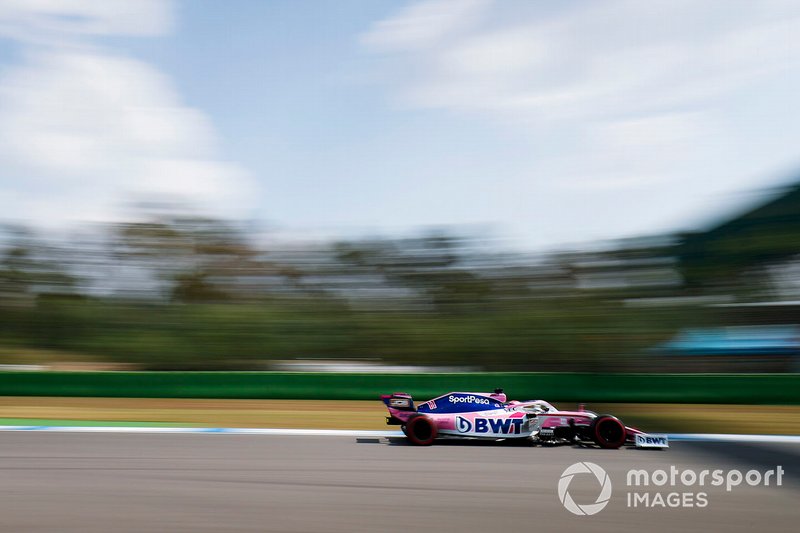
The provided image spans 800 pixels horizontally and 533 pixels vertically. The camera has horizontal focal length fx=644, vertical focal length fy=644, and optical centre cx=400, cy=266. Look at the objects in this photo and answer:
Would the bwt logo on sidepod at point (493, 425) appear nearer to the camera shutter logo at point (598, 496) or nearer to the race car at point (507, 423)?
the race car at point (507, 423)

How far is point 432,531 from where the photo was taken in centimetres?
422

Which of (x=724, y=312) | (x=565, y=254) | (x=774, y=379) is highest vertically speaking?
(x=565, y=254)

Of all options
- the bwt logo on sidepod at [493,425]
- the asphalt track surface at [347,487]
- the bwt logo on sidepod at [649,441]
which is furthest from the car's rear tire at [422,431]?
the bwt logo on sidepod at [649,441]

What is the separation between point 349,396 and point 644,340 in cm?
717

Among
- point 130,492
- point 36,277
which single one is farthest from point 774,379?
point 36,277

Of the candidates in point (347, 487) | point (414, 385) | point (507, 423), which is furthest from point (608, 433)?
point (414, 385)

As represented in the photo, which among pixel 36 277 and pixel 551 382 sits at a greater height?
pixel 36 277

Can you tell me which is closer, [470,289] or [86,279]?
[470,289]

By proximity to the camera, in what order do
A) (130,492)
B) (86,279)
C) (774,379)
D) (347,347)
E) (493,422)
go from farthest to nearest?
(86,279) < (347,347) < (774,379) < (493,422) < (130,492)

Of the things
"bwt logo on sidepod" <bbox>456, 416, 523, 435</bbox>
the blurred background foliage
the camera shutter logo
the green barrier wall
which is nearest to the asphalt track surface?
the camera shutter logo

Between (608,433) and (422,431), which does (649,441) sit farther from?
(422,431)

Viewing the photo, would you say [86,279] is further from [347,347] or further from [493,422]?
[493,422]

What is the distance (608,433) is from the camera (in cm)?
691

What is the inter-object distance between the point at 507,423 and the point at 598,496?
6.48 feet
